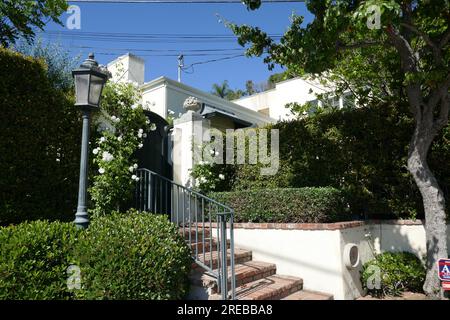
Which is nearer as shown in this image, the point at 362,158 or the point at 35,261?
the point at 35,261

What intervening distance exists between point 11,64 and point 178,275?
384cm

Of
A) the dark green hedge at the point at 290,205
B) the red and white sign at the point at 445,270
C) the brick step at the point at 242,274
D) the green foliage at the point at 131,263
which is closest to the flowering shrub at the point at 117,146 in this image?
the green foliage at the point at 131,263

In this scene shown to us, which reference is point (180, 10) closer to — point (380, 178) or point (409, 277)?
point (380, 178)

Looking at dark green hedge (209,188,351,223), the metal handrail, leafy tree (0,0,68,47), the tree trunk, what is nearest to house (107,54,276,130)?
leafy tree (0,0,68,47)

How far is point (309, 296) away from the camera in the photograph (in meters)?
4.94

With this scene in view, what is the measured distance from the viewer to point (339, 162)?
630 centimetres

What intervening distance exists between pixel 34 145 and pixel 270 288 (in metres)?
3.96

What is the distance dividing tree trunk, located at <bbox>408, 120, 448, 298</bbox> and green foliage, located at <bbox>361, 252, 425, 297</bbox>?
34cm

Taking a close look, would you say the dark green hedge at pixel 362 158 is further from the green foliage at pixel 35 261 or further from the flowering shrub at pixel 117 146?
the green foliage at pixel 35 261

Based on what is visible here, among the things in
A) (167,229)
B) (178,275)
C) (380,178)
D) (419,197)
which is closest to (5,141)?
(167,229)

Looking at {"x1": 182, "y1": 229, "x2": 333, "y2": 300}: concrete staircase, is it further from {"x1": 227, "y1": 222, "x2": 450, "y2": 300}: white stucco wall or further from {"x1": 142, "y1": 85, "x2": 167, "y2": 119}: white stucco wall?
{"x1": 142, "y1": 85, "x2": 167, "y2": 119}: white stucco wall

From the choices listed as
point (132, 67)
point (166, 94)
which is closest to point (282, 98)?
point (166, 94)

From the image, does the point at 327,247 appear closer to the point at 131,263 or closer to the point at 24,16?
the point at 131,263

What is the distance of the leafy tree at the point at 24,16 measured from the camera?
6.77 metres
